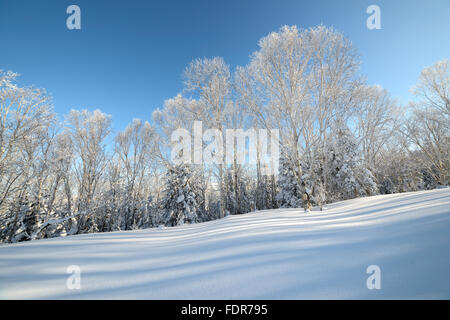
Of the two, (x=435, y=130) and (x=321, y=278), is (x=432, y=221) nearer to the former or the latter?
(x=321, y=278)

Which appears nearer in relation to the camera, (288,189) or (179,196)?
(179,196)

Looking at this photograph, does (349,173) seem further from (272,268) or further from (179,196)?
(272,268)

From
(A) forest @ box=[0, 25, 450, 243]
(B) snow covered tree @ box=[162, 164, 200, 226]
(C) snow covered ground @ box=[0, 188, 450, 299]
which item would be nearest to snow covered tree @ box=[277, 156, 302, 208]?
(A) forest @ box=[0, 25, 450, 243]

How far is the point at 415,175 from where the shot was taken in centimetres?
1523

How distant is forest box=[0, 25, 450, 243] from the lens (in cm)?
680

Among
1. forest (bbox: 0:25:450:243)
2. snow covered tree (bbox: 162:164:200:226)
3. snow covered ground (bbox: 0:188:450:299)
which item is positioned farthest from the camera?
snow covered tree (bbox: 162:164:200:226)

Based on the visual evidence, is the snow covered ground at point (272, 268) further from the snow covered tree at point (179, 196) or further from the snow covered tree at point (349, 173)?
the snow covered tree at point (349, 173)

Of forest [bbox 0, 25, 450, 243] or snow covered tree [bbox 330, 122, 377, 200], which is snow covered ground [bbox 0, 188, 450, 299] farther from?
snow covered tree [bbox 330, 122, 377, 200]

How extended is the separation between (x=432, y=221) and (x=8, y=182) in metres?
10.7

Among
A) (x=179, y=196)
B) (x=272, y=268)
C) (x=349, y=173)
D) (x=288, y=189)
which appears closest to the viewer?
(x=272, y=268)

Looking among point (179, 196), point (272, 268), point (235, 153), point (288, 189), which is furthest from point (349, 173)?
point (272, 268)

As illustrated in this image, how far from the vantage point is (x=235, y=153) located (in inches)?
456

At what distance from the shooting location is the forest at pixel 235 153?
268 inches
